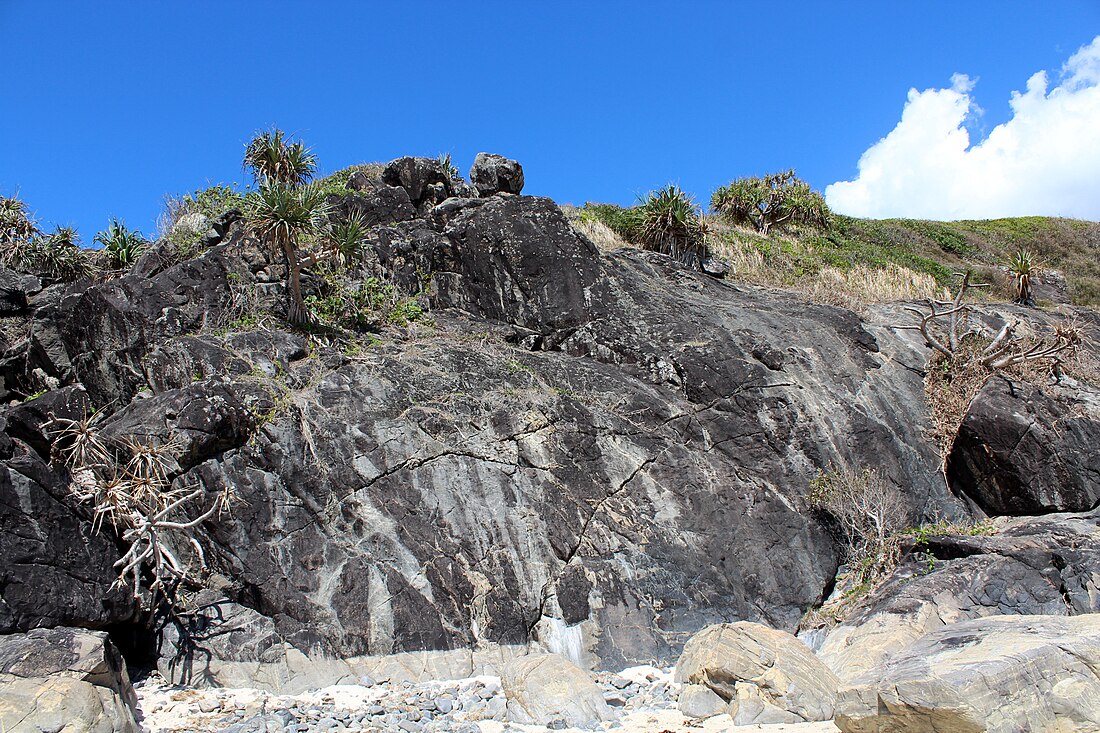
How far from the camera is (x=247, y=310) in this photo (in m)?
14.7

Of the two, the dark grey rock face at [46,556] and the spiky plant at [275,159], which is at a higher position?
the spiky plant at [275,159]

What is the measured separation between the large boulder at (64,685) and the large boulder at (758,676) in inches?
249

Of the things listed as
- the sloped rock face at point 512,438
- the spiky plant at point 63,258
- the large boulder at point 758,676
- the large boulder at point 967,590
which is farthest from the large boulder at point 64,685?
the spiky plant at point 63,258

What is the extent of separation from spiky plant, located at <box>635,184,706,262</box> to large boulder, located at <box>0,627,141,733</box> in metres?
15.1

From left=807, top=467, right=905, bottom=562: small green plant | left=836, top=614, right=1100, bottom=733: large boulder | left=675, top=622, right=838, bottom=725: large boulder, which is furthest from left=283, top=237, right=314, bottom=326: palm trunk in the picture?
left=836, top=614, right=1100, bottom=733: large boulder

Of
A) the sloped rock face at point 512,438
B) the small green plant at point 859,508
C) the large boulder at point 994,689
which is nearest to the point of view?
the large boulder at point 994,689

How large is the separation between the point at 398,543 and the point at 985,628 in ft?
25.1

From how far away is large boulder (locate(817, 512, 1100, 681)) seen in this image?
10031 millimetres

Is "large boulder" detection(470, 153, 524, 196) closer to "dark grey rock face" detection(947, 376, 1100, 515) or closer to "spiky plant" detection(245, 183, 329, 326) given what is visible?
"spiky plant" detection(245, 183, 329, 326)

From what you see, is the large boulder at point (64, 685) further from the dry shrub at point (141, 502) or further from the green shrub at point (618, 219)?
the green shrub at point (618, 219)

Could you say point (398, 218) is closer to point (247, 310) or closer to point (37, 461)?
point (247, 310)

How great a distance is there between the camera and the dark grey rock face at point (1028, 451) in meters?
13.2

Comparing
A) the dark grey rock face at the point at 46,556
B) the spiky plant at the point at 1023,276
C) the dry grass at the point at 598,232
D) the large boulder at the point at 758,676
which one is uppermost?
the dry grass at the point at 598,232

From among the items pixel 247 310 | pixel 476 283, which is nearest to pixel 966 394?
pixel 476 283
